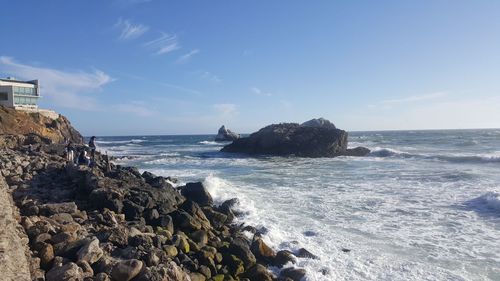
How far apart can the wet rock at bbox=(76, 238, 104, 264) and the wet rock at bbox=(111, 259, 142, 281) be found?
485 millimetres

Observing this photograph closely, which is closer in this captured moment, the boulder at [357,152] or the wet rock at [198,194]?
the wet rock at [198,194]

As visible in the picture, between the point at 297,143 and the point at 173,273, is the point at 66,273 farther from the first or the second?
the point at 297,143

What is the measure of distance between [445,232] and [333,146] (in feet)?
115

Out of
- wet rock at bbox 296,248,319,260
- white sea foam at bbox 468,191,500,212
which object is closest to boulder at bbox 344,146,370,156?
white sea foam at bbox 468,191,500,212

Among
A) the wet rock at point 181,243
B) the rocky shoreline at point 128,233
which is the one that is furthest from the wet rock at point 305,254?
the wet rock at point 181,243

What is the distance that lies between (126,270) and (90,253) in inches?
31.5

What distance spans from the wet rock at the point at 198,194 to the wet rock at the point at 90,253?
296 inches

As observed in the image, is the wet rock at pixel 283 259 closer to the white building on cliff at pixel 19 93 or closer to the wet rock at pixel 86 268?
the wet rock at pixel 86 268

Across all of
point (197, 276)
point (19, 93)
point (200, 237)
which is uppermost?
point (19, 93)

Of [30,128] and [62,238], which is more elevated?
[30,128]

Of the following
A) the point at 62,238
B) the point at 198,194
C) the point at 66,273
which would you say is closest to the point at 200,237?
the point at 62,238

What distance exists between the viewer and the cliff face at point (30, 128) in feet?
99.8

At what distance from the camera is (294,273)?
8.87 meters

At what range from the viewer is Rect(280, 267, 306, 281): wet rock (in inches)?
347
